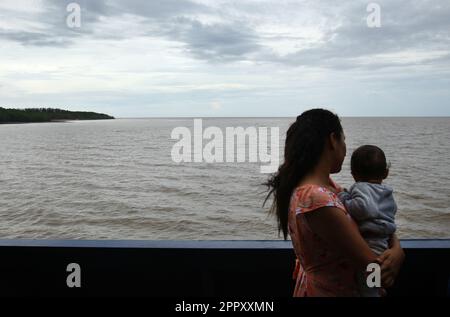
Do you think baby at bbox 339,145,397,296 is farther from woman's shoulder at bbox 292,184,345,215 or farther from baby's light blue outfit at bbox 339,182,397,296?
woman's shoulder at bbox 292,184,345,215

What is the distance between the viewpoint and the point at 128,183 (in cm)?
1659

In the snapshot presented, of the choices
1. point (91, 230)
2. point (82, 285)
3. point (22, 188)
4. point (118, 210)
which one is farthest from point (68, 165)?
point (82, 285)

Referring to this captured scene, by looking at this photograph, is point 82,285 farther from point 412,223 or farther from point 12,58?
point 12,58

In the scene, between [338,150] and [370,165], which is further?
[370,165]

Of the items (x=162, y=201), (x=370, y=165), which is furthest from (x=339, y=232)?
(x=162, y=201)

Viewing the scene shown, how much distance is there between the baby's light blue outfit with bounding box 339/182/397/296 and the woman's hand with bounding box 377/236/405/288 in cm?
3

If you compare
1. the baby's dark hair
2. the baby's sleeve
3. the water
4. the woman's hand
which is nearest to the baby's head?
the baby's dark hair

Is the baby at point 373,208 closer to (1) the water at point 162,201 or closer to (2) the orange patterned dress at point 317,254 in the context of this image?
(2) the orange patterned dress at point 317,254

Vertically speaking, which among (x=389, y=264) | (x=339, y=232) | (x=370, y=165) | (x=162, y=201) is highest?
(x=370, y=165)

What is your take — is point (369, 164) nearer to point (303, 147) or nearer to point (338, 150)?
point (338, 150)

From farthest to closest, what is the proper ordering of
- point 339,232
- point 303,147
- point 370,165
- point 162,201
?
point 162,201 → point 370,165 → point 303,147 → point 339,232

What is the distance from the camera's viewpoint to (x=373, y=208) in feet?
4.11

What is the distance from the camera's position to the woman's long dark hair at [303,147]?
4.05 ft

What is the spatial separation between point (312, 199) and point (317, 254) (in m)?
0.17
